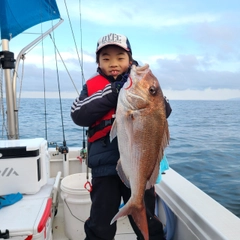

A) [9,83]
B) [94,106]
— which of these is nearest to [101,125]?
[94,106]

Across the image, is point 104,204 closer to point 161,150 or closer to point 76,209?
point 161,150

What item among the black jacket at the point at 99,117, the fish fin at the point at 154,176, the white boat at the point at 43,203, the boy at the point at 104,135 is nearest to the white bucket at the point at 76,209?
the white boat at the point at 43,203

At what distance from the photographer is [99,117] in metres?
2.04

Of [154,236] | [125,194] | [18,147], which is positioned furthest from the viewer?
[18,147]

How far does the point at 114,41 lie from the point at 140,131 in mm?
814

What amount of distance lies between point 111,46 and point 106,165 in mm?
954

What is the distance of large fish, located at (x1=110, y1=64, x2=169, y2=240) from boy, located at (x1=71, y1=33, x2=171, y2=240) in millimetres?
282

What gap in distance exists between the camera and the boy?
207cm

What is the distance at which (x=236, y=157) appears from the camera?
9.48 meters

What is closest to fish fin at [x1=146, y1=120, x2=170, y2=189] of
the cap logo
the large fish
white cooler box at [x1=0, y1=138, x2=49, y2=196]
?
the large fish

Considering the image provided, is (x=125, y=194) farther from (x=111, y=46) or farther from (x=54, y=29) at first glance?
(x=54, y=29)

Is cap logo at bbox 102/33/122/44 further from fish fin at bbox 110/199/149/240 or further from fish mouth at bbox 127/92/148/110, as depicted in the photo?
fish fin at bbox 110/199/149/240

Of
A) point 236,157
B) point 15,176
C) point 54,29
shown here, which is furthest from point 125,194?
point 236,157

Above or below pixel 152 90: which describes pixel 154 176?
below
